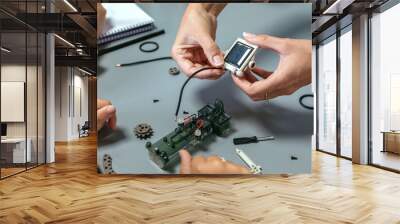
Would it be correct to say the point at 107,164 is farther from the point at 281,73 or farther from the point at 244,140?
the point at 281,73

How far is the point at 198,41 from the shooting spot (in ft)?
19.2

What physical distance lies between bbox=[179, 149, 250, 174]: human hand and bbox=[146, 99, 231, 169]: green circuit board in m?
0.14

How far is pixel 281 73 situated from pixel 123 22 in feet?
8.37

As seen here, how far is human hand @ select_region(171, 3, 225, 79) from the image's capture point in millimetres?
5859

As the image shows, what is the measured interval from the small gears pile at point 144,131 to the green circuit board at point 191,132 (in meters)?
0.13

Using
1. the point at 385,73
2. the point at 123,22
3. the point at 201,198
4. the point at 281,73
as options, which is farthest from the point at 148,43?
the point at 385,73

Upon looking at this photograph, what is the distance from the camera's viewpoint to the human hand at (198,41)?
19.2 ft

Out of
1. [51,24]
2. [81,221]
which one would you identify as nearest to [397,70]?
[81,221]

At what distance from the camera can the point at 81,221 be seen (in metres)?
3.56

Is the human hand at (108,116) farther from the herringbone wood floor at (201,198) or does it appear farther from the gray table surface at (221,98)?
the herringbone wood floor at (201,198)

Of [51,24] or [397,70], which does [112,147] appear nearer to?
[51,24]

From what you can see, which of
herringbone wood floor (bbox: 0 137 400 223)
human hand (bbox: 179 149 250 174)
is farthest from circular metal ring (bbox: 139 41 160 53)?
herringbone wood floor (bbox: 0 137 400 223)

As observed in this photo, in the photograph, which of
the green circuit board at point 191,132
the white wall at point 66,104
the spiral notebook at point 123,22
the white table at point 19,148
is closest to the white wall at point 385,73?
the green circuit board at point 191,132

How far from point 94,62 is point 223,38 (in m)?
7.10
